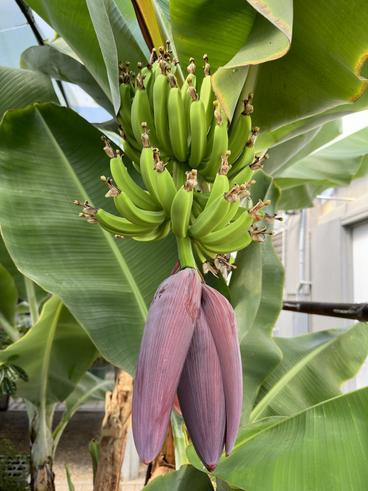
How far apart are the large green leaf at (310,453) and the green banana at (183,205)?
0.30 m

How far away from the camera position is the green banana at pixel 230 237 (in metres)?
0.55

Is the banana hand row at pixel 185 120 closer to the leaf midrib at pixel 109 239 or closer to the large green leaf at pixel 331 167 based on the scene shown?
the leaf midrib at pixel 109 239

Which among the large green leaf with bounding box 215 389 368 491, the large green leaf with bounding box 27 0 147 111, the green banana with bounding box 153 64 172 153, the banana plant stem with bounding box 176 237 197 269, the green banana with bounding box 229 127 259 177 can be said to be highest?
the large green leaf with bounding box 27 0 147 111

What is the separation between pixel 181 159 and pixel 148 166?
106 millimetres

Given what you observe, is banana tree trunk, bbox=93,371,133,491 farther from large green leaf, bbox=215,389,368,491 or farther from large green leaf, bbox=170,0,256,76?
large green leaf, bbox=170,0,256,76

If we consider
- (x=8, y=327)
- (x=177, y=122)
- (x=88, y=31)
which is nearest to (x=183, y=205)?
(x=177, y=122)

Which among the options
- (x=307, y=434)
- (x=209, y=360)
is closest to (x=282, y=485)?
(x=307, y=434)

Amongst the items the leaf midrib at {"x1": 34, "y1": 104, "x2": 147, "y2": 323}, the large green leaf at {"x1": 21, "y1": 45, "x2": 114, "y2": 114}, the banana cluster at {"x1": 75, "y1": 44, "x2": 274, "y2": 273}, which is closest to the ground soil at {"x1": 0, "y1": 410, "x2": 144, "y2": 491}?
the leaf midrib at {"x1": 34, "y1": 104, "x2": 147, "y2": 323}

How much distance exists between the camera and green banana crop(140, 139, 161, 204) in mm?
535

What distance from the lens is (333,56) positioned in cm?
60

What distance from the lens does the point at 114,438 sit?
1.05m

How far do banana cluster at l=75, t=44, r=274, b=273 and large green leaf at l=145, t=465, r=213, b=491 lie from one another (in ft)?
1.04

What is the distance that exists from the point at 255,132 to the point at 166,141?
0.41ft

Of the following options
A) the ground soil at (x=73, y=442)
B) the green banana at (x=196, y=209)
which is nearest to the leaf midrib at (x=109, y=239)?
the green banana at (x=196, y=209)
